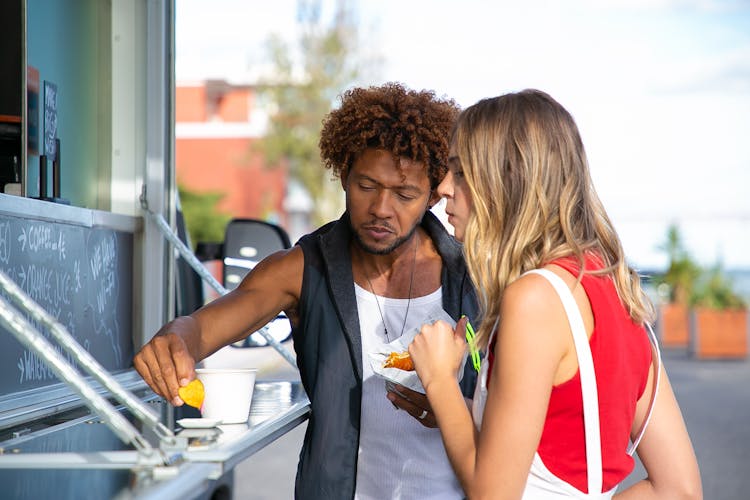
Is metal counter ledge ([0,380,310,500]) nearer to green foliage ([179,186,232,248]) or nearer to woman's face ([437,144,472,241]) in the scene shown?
woman's face ([437,144,472,241])

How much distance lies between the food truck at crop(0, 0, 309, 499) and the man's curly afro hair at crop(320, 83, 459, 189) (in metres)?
0.70

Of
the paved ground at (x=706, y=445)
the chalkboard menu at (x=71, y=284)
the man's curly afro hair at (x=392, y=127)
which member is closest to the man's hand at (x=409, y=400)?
the man's curly afro hair at (x=392, y=127)

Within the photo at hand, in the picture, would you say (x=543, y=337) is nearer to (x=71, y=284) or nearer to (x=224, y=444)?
(x=224, y=444)

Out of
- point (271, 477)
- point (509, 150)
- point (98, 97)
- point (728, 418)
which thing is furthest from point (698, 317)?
point (509, 150)

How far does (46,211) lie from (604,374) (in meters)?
1.63

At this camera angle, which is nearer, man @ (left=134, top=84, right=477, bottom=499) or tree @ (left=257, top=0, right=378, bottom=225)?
man @ (left=134, top=84, right=477, bottom=499)

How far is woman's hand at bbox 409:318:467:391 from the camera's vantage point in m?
1.84

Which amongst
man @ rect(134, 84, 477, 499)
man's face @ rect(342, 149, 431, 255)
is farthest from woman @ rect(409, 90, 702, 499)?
man's face @ rect(342, 149, 431, 255)

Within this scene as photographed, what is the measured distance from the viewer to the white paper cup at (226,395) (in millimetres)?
1987

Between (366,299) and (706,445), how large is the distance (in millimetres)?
6495

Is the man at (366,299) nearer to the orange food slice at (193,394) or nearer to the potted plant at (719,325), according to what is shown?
the orange food slice at (193,394)

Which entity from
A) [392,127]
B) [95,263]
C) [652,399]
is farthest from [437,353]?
[95,263]

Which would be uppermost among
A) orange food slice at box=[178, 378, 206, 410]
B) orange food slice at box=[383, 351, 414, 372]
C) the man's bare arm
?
the man's bare arm

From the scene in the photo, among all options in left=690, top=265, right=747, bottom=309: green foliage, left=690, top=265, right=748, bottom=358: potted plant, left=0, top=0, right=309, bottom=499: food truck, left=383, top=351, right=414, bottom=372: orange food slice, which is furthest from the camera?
left=690, top=265, right=747, bottom=309: green foliage
